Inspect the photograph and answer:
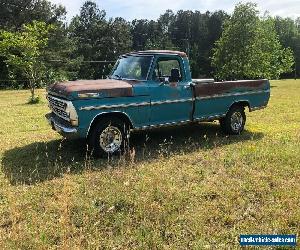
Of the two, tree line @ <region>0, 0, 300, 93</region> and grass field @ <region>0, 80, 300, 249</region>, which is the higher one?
tree line @ <region>0, 0, 300, 93</region>

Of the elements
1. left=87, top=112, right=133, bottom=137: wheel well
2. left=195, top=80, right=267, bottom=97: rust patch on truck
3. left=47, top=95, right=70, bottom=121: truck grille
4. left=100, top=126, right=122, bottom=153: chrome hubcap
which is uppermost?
left=195, top=80, right=267, bottom=97: rust patch on truck

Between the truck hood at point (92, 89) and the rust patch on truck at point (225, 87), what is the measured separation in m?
1.93

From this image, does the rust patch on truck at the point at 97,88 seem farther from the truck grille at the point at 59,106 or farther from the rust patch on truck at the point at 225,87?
the rust patch on truck at the point at 225,87

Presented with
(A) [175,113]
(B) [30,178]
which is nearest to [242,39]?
(A) [175,113]

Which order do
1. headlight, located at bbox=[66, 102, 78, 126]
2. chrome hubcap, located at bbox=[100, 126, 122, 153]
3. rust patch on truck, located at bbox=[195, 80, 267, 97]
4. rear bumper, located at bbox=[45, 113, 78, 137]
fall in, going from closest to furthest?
headlight, located at bbox=[66, 102, 78, 126], rear bumper, located at bbox=[45, 113, 78, 137], chrome hubcap, located at bbox=[100, 126, 122, 153], rust patch on truck, located at bbox=[195, 80, 267, 97]

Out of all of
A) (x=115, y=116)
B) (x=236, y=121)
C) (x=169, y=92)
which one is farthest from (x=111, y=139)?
(x=236, y=121)

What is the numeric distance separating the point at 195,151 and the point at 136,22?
86448 millimetres

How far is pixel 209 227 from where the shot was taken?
16.4ft

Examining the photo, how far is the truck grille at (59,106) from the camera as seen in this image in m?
7.67

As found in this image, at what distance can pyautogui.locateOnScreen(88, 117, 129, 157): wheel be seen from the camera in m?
7.86

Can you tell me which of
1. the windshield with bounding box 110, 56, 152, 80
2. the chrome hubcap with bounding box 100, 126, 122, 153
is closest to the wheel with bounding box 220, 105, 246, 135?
the windshield with bounding box 110, 56, 152, 80

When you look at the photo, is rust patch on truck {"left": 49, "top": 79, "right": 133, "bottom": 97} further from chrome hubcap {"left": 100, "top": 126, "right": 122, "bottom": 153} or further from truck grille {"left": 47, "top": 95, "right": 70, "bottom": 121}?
chrome hubcap {"left": 100, "top": 126, "right": 122, "bottom": 153}

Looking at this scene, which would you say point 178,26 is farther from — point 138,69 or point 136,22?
point 138,69

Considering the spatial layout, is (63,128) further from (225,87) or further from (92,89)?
(225,87)
